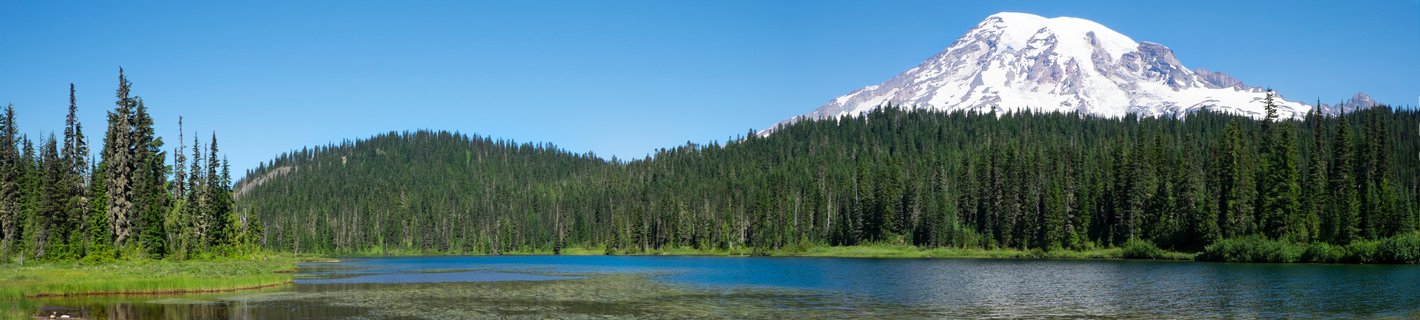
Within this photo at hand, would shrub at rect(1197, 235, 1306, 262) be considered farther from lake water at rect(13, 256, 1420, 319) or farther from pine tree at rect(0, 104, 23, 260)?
pine tree at rect(0, 104, 23, 260)

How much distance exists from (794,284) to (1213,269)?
43856 mm

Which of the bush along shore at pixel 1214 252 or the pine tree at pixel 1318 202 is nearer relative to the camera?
the bush along shore at pixel 1214 252

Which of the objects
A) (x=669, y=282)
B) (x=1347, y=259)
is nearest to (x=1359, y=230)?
(x=1347, y=259)

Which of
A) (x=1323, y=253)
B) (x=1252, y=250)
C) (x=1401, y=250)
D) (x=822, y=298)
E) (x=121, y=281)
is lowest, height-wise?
(x=1323, y=253)

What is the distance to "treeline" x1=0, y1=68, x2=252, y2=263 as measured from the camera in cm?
8644

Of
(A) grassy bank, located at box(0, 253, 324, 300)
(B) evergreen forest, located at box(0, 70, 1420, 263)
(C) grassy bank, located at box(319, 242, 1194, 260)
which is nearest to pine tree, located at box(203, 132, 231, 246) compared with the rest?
(B) evergreen forest, located at box(0, 70, 1420, 263)

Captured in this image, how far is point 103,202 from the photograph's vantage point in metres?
86.2

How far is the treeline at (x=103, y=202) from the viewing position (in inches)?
3403

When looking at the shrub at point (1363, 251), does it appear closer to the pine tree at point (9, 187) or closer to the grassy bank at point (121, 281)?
the grassy bank at point (121, 281)

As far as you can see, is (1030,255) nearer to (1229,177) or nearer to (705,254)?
(1229,177)

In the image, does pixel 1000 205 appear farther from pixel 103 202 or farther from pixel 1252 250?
pixel 103 202

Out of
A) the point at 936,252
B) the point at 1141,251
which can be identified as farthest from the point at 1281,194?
the point at 936,252

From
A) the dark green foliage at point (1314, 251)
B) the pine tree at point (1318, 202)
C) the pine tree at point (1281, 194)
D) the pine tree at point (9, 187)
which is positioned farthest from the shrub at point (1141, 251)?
the pine tree at point (9, 187)

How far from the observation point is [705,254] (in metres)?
184
